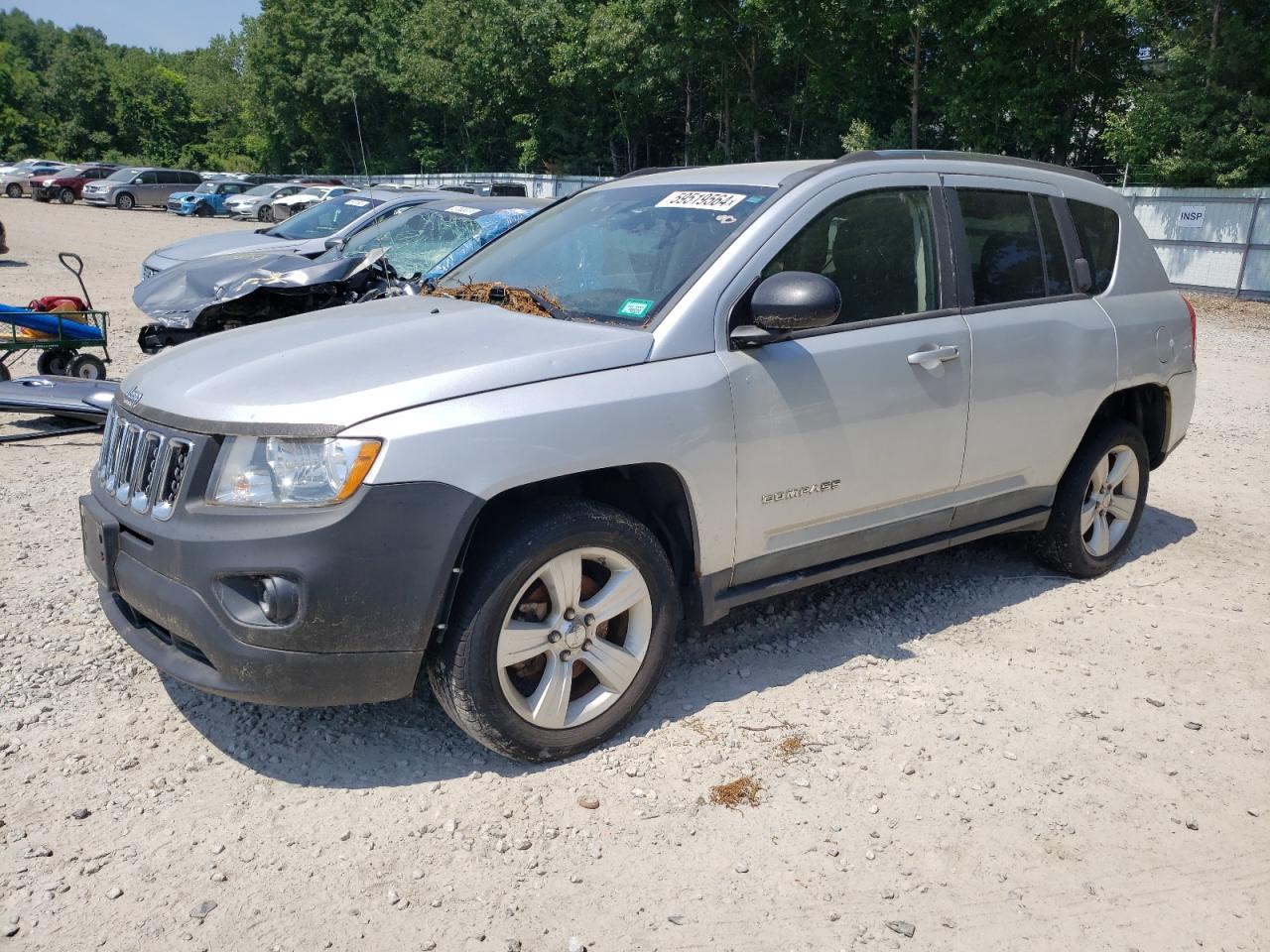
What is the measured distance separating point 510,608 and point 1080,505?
3079mm

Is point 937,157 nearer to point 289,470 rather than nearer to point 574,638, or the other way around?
point 574,638

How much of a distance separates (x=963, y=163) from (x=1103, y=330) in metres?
1.05

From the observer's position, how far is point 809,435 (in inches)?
148

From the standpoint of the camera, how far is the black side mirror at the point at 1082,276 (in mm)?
4824

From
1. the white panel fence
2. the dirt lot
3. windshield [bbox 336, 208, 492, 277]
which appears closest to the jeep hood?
windshield [bbox 336, 208, 492, 277]

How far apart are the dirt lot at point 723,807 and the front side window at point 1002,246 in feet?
4.73

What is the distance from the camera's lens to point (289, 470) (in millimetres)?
2971

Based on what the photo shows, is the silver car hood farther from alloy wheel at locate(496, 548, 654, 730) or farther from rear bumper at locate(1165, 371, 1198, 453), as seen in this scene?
rear bumper at locate(1165, 371, 1198, 453)

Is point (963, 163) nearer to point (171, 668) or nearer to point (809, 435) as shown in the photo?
point (809, 435)

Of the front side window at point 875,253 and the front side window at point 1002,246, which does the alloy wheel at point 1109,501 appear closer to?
the front side window at point 1002,246

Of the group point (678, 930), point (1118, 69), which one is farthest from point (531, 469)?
point (1118, 69)

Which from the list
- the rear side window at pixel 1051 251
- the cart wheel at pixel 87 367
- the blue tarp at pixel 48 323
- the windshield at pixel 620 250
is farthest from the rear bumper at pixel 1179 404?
the cart wheel at pixel 87 367

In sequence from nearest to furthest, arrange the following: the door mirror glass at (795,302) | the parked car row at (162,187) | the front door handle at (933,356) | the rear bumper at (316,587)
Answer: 1. the rear bumper at (316,587)
2. the door mirror glass at (795,302)
3. the front door handle at (933,356)
4. the parked car row at (162,187)

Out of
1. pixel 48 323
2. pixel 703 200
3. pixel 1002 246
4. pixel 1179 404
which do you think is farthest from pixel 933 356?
pixel 48 323
